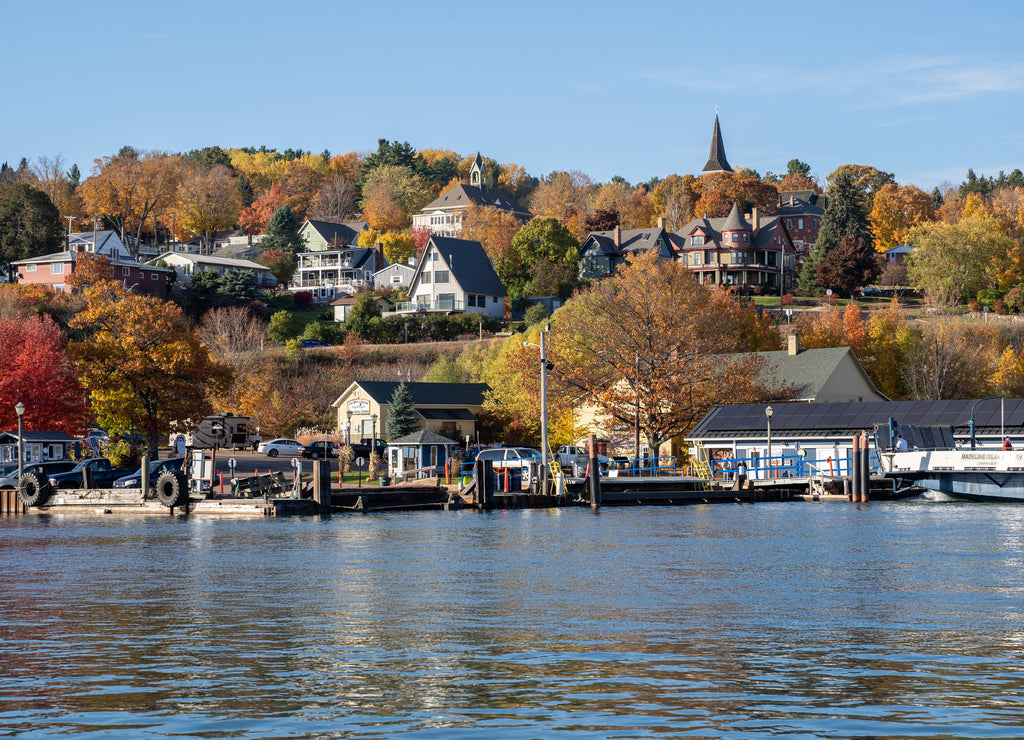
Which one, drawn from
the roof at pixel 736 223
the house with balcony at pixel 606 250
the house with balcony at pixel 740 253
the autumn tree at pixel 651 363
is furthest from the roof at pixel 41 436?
the roof at pixel 736 223

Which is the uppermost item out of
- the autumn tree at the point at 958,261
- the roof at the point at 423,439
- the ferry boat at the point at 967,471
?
the autumn tree at the point at 958,261

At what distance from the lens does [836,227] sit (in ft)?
440

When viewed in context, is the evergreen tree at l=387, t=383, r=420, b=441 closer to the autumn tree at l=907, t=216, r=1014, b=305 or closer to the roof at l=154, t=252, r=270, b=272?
the roof at l=154, t=252, r=270, b=272

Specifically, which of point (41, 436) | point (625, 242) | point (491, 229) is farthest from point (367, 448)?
point (491, 229)

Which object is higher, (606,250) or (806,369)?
(606,250)

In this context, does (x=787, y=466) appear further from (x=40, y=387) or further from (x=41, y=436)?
(x=40, y=387)

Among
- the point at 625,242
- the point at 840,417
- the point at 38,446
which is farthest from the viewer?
the point at 625,242

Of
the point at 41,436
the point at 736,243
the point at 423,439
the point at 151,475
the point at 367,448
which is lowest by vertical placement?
the point at 151,475

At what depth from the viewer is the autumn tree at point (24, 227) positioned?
125 metres

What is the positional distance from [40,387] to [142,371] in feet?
19.1

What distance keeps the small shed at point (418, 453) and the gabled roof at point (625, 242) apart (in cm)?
7501

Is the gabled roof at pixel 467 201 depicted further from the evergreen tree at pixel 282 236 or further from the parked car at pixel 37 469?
the parked car at pixel 37 469

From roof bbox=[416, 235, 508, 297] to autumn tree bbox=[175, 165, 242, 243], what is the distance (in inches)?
2207

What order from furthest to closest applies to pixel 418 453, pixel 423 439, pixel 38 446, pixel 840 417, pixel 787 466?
pixel 418 453, pixel 423 439, pixel 840 417, pixel 787 466, pixel 38 446
